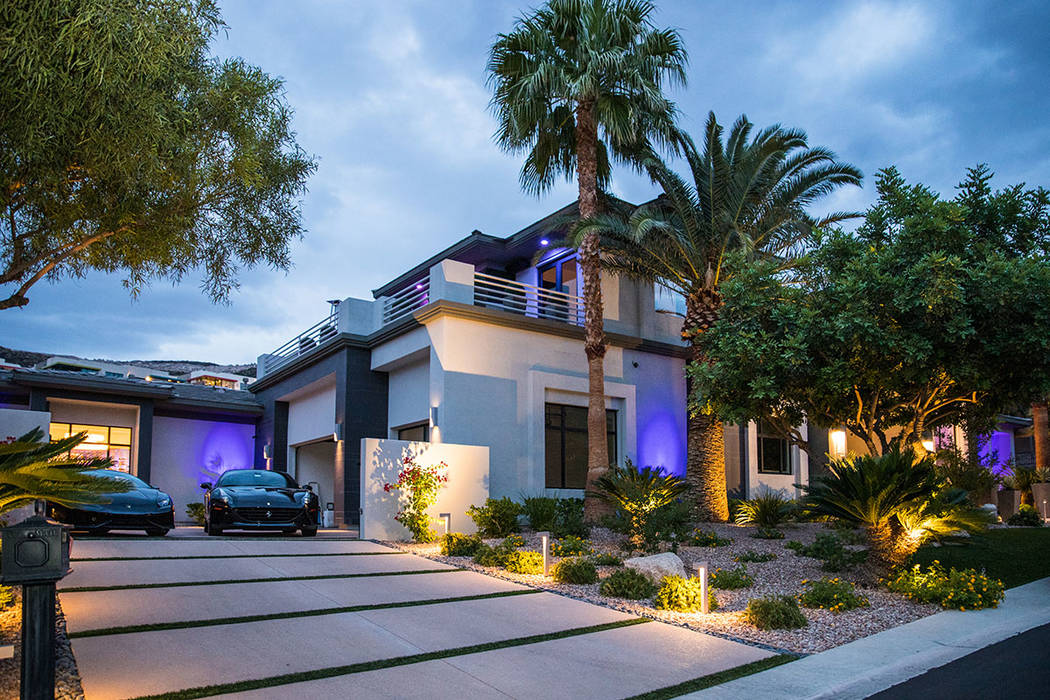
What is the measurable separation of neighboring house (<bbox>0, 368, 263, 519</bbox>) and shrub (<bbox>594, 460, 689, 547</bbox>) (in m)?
14.9

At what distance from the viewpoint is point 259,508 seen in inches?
539

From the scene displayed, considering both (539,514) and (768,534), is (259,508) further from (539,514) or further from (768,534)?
(768,534)

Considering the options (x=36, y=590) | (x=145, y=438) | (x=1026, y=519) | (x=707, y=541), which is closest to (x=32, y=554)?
(x=36, y=590)

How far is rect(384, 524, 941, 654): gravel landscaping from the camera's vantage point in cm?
694

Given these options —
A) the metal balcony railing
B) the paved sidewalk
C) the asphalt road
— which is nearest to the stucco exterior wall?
the metal balcony railing

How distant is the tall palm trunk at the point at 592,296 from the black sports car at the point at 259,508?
553 centimetres

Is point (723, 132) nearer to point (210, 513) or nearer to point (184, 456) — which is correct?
point (210, 513)

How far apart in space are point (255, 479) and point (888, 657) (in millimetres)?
12221

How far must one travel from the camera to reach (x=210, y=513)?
13.6 metres

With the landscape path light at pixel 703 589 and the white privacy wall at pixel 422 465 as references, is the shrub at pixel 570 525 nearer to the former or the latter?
the white privacy wall at pixel 422 465

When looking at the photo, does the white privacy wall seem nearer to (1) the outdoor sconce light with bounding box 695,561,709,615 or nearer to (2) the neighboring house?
(1) the outdoor sconce light with bounding box 695,561,709,615

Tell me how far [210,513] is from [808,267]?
36.8 feet

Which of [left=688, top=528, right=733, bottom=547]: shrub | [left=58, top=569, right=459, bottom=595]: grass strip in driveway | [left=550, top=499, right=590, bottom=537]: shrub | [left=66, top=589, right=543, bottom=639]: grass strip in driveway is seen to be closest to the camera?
[left=66, top=589, right=543, bottom=639]: grass strip in driveway

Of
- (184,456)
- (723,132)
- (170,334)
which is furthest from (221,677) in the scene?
(170,334)
